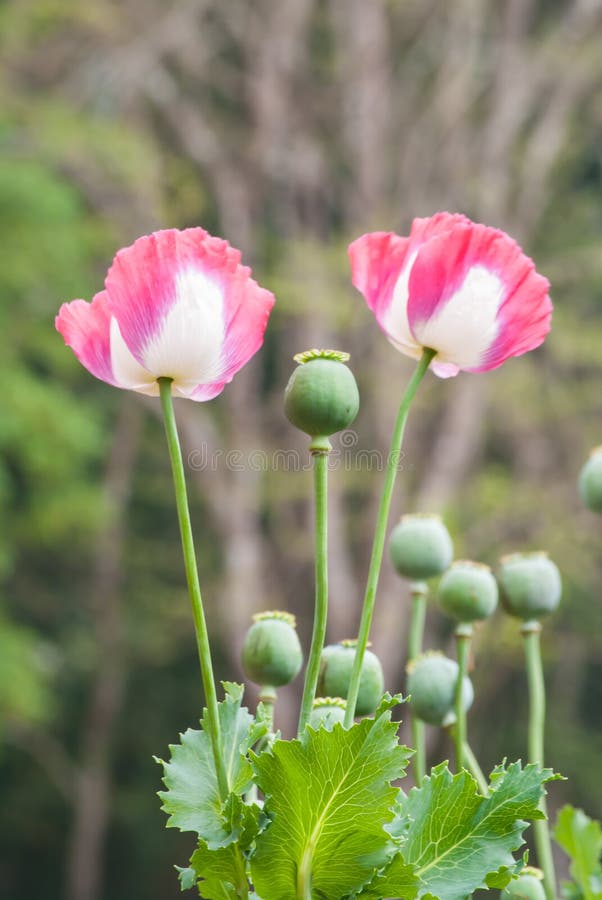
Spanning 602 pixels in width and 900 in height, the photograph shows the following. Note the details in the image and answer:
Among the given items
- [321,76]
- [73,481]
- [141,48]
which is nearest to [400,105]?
[321,76]

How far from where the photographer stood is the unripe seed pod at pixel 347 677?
58 cm

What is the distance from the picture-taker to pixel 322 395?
0.50 metres

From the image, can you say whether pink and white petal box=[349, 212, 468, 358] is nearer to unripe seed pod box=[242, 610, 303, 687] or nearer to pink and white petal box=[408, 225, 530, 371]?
pink and white petal box=[408, 225, 530, 371]

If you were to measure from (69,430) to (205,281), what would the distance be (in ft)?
15.8

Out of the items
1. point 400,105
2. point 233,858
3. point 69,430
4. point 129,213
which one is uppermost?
point 400,105

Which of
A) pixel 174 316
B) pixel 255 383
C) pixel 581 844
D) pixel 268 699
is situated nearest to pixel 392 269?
pixel 174 316

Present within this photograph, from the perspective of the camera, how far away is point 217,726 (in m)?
0.47

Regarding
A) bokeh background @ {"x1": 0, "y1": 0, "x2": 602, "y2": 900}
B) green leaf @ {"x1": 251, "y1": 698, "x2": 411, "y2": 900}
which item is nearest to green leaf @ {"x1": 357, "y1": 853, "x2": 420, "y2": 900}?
green leaf @ {"x1": 251, "y1": 698, "x2": 411, "y2": 900}

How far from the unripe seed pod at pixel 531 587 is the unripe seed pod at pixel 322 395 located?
0.19 metres

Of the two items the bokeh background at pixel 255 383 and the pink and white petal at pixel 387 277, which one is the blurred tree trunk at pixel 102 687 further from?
the pink and white petal at pixel 387 277

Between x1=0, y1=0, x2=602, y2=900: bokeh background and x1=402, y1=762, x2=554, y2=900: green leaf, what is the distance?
4488 mm

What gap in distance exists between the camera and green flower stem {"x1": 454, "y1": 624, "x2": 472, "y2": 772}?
0.59 metres

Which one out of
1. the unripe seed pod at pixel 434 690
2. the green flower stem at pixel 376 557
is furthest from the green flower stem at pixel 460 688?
the green flower stem at pixel 376 557

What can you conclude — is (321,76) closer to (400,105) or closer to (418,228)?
(400,105)
